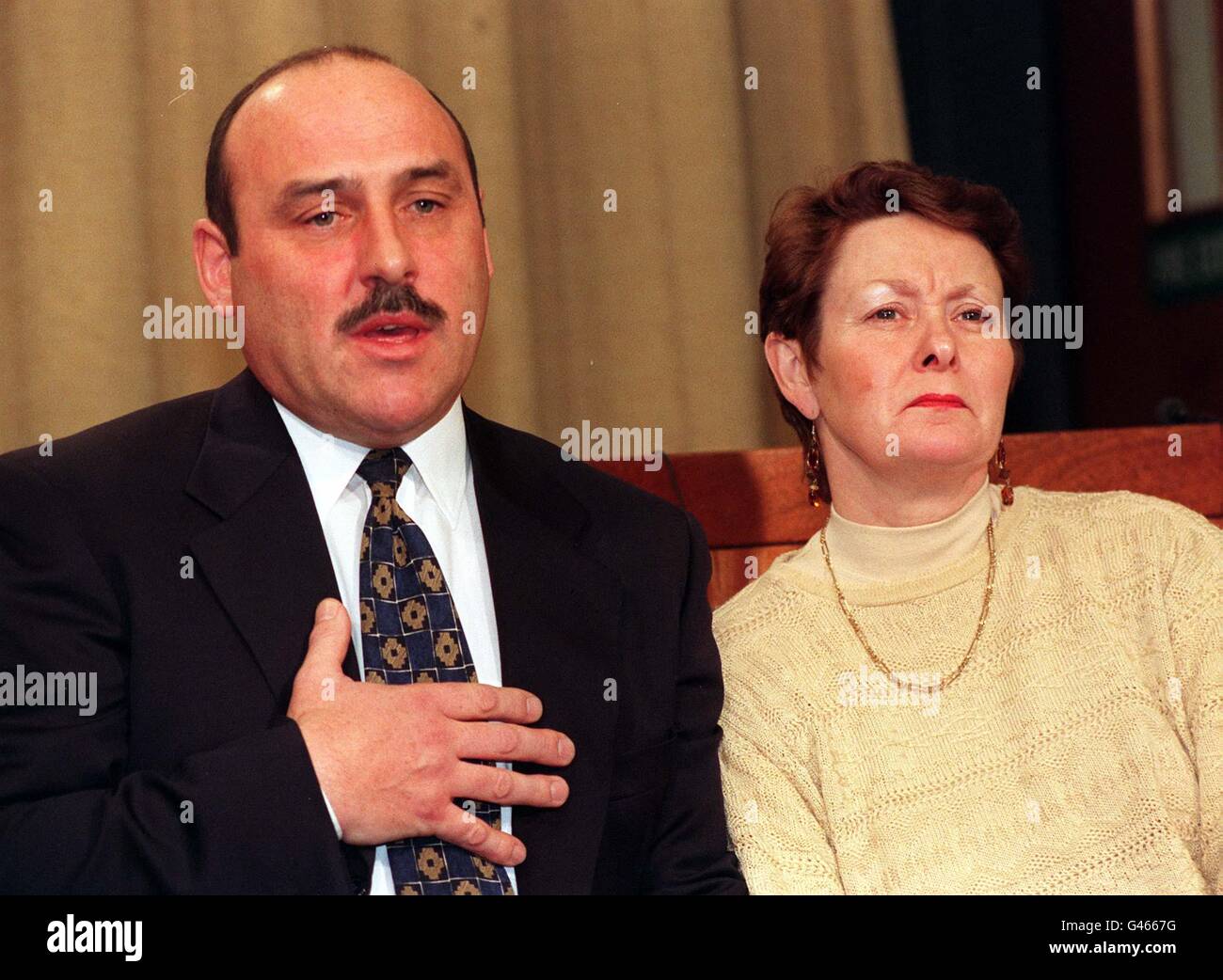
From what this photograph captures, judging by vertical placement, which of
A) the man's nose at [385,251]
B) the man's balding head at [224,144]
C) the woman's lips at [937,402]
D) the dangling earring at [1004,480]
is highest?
the man's balding head at [224,144]

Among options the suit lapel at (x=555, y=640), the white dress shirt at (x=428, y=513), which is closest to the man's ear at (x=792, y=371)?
the suit lapel at (x=555, y=640)

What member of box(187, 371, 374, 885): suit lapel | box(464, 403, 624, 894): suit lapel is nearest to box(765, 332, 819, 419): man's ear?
box(464, 403, 624, 894): suit lapel

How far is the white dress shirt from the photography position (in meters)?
1.43

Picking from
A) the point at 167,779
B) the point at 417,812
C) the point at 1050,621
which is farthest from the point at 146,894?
the point at 1050,621

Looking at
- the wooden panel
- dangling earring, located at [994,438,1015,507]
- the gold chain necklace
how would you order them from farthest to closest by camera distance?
the wooden panel < dangling earring, located at [994,438,1015,507] < the gold chain necklace

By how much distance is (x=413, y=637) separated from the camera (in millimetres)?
1396

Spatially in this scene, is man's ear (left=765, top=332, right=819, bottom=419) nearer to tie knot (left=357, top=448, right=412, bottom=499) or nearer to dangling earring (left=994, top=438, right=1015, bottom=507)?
dangling earring (left=994, top=438, right=1015, bottom=507)

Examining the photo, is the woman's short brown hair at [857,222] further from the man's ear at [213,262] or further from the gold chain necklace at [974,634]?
the man's ear at [213,262]

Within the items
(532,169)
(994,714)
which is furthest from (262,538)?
(532,169)

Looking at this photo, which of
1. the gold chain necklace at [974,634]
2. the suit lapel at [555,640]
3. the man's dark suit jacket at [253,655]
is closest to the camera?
the man's dark suit jacket at [253,655]

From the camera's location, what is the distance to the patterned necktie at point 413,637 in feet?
4.43

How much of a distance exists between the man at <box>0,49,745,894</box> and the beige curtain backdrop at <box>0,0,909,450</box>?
492 millimetres

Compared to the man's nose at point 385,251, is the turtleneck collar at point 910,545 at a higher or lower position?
lower

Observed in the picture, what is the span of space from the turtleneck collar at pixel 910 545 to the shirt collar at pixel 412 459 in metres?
0.44
